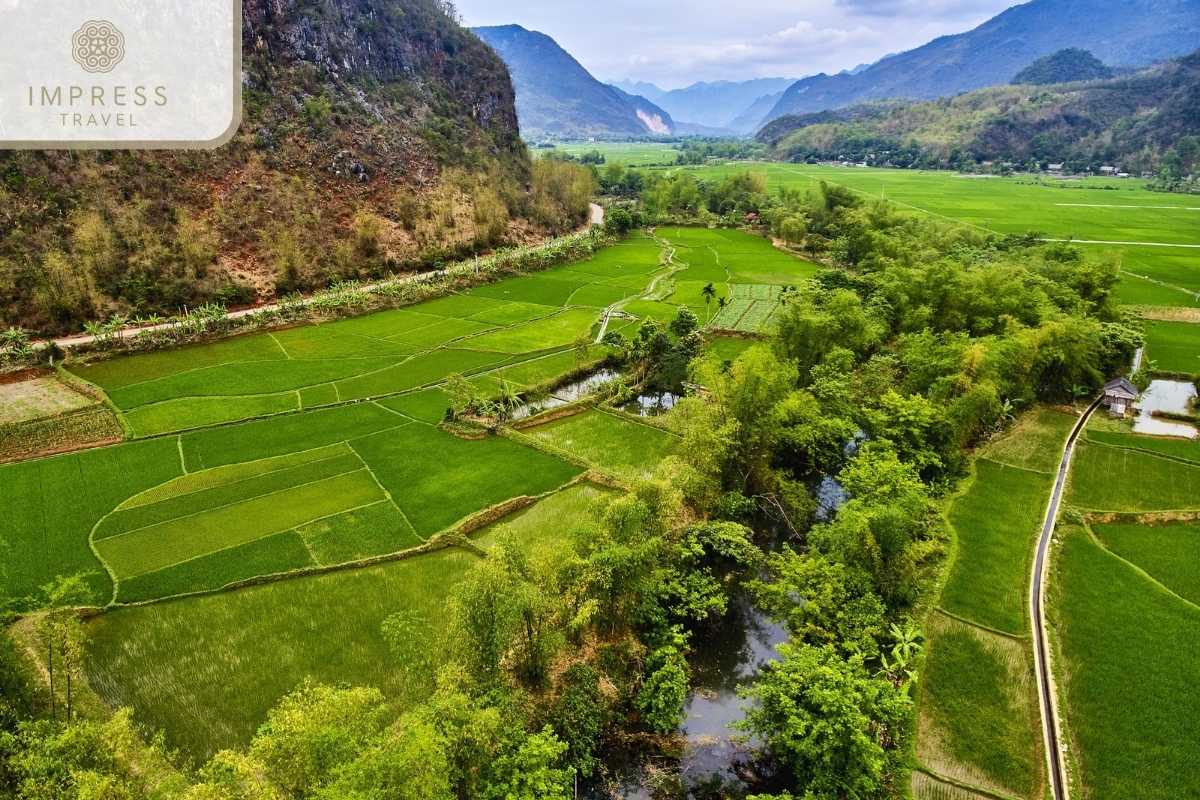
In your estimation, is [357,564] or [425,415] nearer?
[357,564]

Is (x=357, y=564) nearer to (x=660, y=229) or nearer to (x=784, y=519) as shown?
(x=784, y=519)

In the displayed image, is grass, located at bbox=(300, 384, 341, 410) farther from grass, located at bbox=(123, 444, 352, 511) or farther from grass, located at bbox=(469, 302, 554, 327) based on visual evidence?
grass, located at bbox=(469, 302, 554, 327)

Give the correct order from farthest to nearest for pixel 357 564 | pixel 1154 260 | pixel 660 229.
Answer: pixel 660 229 < pixel 1154 260 < pixel 357 564

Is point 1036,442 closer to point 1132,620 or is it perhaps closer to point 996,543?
point 996,543

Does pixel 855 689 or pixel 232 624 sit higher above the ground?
pixel 855 689

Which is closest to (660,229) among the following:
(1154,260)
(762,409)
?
(1154,260)

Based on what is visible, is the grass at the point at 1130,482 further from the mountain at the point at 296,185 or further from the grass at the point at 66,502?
the mountain at the point at 296,185

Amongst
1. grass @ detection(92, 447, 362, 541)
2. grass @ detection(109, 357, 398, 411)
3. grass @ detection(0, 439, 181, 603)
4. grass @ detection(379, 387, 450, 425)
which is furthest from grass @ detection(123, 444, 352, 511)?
grass @ detection(109, 357, 398, 411)

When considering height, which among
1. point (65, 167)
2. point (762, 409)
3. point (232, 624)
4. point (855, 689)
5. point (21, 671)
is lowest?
point (232, 624)
